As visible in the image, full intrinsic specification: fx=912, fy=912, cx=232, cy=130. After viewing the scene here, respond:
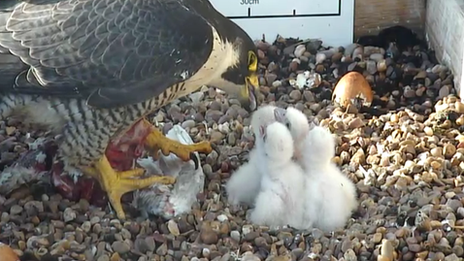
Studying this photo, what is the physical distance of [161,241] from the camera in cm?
257

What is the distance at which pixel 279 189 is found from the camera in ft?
8.62

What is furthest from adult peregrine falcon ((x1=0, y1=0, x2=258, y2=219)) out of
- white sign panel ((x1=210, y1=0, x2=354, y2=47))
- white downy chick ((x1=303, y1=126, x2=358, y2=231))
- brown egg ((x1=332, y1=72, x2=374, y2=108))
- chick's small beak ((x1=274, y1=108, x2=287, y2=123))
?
white sign panel ((x1=210, y1=0, x2=354, y2=47))

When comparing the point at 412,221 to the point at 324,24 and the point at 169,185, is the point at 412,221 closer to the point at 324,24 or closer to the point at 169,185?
the point at 169,185

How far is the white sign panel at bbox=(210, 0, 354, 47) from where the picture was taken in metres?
3.92

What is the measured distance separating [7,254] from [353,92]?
1580 millimetres

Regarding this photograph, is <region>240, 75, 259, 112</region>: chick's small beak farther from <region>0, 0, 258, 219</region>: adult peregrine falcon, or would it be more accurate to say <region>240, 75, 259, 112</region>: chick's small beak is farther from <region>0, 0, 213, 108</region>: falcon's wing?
<region>0, 0, 213, 108</region>: falcon's wing

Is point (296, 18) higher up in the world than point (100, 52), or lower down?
lower down

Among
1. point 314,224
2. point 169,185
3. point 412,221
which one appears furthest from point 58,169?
point 412,221

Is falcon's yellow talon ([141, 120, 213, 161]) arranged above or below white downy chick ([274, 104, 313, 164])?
below

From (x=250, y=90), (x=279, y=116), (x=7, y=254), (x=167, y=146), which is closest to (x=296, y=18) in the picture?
(x=250, y=90)

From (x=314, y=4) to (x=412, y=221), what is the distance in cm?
152

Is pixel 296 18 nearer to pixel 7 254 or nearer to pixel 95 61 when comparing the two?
pixel 95 61

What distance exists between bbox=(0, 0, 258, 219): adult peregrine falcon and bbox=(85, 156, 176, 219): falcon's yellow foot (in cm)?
4

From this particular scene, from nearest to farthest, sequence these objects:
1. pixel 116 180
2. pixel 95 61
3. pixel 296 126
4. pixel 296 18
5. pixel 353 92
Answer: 1. pixel 95 61
2. pixel 296 126
3. pixel 116 180
4. pixel 353 92
5. pixel 296 18
